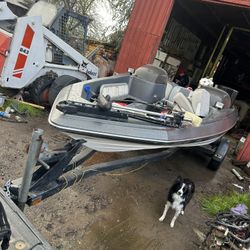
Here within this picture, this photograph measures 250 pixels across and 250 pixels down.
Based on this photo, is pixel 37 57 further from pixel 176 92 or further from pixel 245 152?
pixel 245 152

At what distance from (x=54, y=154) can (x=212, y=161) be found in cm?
343

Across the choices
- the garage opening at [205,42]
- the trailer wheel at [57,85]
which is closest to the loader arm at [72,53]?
the trailer wheel at [57,85]

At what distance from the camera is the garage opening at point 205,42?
861 centimetres

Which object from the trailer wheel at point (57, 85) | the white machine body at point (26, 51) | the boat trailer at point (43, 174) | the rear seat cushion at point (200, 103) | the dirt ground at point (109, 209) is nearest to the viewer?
the boat trailer at point (43, 174)

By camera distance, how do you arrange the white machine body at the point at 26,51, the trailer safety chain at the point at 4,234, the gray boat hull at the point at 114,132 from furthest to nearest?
1. the white machine body at the point at 26,51
2. the gray boat hull at the point at 114,132
3. the trailer safety chain at the point at 4,234

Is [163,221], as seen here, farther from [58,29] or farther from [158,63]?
[158,63]

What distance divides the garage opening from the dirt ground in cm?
432

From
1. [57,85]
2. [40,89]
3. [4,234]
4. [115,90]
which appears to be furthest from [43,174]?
[40,89]

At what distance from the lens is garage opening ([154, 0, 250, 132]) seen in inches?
339

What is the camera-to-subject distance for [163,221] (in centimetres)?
340

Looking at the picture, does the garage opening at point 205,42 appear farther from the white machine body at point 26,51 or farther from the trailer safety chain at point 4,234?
the trailer safety chain at point 4,234

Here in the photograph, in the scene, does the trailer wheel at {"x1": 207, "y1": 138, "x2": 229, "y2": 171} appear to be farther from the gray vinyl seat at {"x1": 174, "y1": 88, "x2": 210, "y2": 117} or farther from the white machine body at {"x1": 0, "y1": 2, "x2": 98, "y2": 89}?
the white machine body at {"x1": 0, "y1": 2, "x2": 98, "y2": 89}

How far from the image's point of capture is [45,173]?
214cm

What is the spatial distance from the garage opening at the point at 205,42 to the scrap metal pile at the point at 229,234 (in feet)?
16.2
